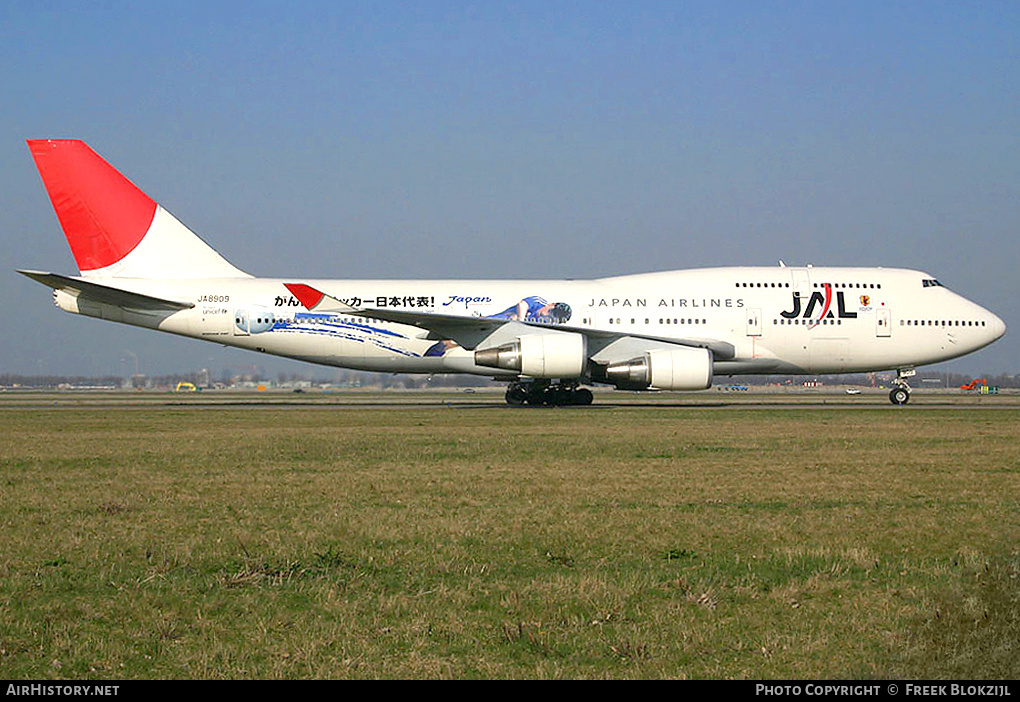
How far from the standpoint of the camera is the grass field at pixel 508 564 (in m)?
5.50

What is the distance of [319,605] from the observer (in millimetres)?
6469

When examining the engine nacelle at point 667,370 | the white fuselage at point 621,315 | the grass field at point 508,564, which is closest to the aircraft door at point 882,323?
the white fuselage at point 621,315

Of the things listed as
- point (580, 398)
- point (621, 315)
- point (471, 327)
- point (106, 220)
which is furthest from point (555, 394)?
point (106, 220)

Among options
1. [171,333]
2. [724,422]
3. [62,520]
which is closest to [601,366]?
[724,422]

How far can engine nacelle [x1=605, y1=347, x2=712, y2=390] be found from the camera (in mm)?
28156

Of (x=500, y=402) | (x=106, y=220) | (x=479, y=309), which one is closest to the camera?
(x=106, y=220)

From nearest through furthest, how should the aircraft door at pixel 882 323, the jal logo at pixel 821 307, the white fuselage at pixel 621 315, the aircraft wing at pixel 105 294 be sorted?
the aircraft wing at pixel 105 294 → the white fuselage at pixel 621 315 → the jal logo at pixel 821 307 → the aircraft door at pixel 882 323

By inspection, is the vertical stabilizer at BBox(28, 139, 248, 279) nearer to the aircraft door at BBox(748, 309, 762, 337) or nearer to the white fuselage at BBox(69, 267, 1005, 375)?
the white fuselage at BBox(69, 267, 1005, 375)

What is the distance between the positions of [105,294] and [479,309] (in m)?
11.0

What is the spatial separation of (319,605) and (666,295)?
2601cm

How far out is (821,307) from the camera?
103 ft

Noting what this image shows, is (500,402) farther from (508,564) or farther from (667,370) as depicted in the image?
(508,564)

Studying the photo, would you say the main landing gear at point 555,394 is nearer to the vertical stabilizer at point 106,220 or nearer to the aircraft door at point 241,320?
the aircraft door at point 241,320

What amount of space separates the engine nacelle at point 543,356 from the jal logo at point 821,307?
7241mm
